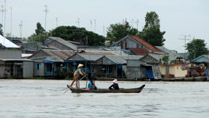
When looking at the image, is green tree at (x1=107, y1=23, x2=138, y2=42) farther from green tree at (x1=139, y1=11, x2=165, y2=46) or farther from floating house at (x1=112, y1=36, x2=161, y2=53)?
floating house at (x1=112, y1=36, x2=161, y2=53)

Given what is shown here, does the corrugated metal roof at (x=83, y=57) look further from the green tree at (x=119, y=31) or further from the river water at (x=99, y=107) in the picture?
the green tree at (x=119, y=31)

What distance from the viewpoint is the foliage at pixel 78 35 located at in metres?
67.4

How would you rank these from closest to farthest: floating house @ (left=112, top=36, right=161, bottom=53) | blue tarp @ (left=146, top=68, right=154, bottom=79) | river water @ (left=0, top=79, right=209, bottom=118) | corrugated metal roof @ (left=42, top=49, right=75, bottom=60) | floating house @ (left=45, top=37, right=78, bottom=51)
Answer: river water @ (left=0, top=79, right=209, bottom=118) → blue tarp @ (left=146, top=68, right=154, bottom=79) → corrugated metal roof @ (left=42, top=49, right=75, bottom=60) → floating house @ (left=45, top=37, right=78, bottom=51) → floating house @ (left=112, top=36, right=161, bottom=53)

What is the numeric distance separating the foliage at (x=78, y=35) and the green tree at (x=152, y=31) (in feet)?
22.1

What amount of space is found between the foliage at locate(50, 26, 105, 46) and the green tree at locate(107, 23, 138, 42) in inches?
63.2

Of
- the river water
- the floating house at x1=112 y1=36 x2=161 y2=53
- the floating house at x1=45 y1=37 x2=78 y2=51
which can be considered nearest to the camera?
the river water

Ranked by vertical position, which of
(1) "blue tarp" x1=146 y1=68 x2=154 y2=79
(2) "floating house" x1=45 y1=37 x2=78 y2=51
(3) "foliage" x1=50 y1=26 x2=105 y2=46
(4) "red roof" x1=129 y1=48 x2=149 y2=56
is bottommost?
(1) "blue tarp" x1=146 y1=68 x2=154 y2=79

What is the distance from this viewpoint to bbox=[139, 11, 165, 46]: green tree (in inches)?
2665

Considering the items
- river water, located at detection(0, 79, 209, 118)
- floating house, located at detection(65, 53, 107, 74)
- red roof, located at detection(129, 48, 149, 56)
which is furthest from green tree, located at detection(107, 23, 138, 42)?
river water, located at detection(0, 79, 209, 118)

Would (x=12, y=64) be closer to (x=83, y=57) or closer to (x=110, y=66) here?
(x=83, y=57)

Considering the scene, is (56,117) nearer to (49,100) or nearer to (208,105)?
(49,100)

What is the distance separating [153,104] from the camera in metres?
18.4

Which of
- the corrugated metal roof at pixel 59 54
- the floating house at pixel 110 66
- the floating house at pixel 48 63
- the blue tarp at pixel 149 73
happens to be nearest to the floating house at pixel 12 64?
the floating house at pixel 48 63

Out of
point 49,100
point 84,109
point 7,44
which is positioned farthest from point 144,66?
point 84,109
